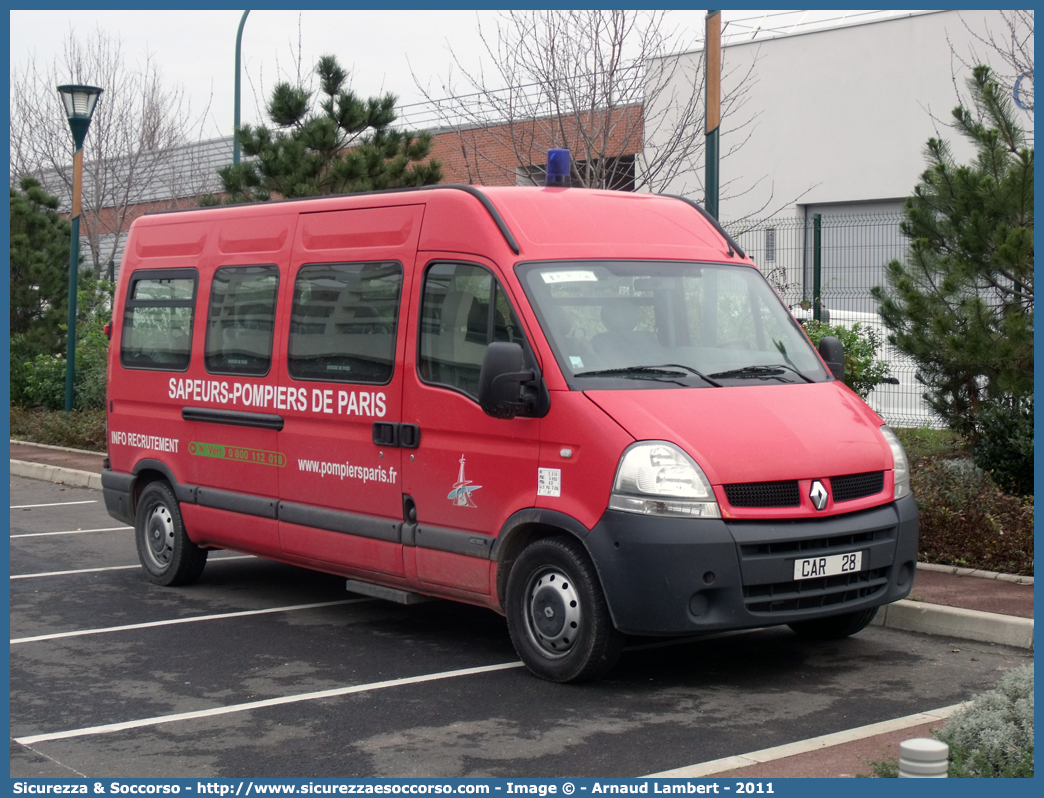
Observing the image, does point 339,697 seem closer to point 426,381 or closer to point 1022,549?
point 426,381

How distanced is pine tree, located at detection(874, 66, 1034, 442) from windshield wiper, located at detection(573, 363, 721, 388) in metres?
3.90

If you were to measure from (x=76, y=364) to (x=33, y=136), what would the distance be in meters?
12.3

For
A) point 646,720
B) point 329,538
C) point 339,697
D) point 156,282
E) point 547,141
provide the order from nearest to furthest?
point 646,720
point 339,697
point 329,538
point 156,282
point 547,141

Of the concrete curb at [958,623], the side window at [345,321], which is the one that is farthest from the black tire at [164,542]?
the concrete curb at [958,623]

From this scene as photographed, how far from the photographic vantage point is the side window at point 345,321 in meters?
7.61

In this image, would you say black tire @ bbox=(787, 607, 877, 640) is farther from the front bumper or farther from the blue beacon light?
the blue beacon light

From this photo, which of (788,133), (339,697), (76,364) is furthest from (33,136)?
(339,697)

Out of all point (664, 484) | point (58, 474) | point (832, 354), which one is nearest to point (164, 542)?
point (664, 484)

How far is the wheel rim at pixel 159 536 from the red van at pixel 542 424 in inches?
17.5

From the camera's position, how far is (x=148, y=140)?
31250 millimetres

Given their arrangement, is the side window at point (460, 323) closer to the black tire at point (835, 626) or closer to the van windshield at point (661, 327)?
the van windshield at point (661, 327)

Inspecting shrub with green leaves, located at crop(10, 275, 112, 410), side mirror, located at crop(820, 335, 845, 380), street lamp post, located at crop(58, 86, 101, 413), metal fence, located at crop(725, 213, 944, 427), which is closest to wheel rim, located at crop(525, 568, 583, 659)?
side mirror, located at crop(820, 335, 845, 380)

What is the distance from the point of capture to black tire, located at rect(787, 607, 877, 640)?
24.5 feet

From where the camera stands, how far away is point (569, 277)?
22.8 feet
